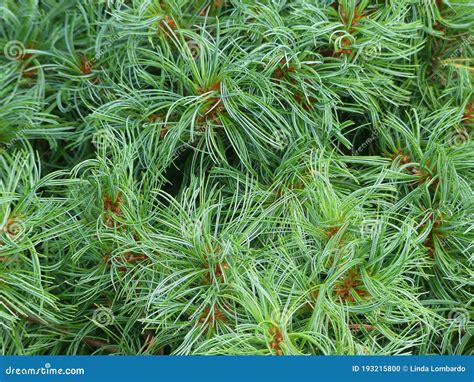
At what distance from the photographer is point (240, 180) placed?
38.0 inches

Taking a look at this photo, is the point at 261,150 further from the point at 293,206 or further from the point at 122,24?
the point at 122,24

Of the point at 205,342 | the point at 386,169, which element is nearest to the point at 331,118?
the point at 386,169

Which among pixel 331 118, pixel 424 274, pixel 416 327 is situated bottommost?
pixel 416 327

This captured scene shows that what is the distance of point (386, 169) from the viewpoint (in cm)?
96

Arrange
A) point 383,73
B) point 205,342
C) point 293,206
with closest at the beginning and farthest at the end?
point 205,342
point 293,206
point 383,73

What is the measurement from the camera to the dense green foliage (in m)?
0.86

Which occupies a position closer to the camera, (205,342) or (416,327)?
(205,342)

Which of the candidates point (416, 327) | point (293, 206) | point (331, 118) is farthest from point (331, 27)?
point (416, 327)

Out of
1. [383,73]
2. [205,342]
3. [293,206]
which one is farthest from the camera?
[383,73]

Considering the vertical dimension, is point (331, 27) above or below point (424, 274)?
above

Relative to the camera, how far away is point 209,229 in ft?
2.91

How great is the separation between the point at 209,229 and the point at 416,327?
303mm

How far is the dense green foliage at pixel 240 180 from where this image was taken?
2.82 ft

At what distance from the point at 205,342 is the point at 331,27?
0.43 metres
